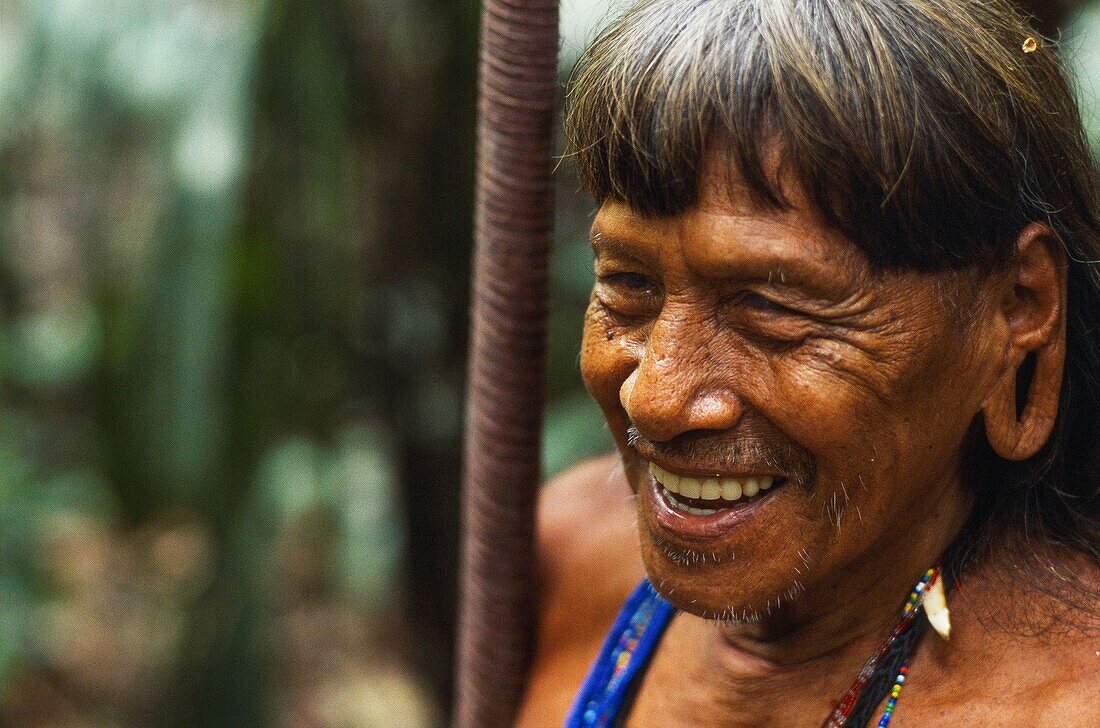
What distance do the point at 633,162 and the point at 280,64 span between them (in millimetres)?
1922

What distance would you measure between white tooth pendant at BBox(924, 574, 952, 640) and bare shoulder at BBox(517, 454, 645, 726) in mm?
511

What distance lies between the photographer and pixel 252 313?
2.93m

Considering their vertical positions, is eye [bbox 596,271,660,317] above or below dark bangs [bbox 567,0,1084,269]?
below

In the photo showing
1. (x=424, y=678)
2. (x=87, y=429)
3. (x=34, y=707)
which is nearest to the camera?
(x=424, y=678)

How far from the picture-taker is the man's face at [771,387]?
1230mm

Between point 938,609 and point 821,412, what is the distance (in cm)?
31

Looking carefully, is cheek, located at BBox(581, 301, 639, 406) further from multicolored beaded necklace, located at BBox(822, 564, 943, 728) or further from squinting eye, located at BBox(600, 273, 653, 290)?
multicolored beaded necklace, located at BBox(822, 564, 943, 728)

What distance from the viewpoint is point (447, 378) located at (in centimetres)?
330

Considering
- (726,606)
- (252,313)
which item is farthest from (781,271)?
(252,313)

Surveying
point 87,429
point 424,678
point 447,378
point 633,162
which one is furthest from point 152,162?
point 633,162

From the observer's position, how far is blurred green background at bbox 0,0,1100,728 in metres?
2.83

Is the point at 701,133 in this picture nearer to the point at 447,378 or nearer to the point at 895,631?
the point at 895,631

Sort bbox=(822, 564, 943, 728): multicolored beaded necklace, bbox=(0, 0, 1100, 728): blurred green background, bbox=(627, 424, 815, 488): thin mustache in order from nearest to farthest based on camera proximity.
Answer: bbox=(627, 424, 815, 488): thin mustache < bbox=(822, 564, 943, 728): multicolored beaded necklace < bbox=(0, 0, 1100, 728): blurred green background

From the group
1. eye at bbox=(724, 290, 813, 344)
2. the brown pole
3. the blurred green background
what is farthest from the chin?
the blurred green background
